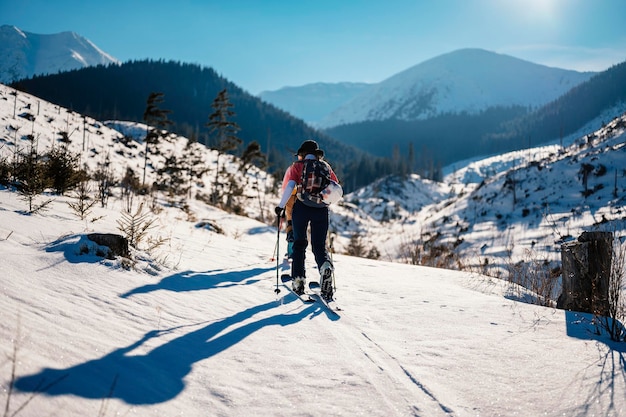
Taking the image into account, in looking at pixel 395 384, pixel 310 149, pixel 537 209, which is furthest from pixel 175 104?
pixel 395 384

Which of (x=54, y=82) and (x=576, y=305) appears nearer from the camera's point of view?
(x=576, y=305)

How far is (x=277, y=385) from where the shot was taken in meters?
2.16

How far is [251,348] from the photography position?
8.74 feet

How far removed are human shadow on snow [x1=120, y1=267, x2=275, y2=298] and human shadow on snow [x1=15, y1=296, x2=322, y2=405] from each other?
0.89 metres

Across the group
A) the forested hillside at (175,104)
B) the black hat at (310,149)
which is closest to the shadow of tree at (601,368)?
the black hat at (310,149)

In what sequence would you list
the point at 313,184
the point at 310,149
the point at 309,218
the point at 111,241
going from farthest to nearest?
the point at 310,149, the point at 309,218, the point at 313,184, the point at 111,241

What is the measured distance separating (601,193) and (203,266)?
16.5 meters

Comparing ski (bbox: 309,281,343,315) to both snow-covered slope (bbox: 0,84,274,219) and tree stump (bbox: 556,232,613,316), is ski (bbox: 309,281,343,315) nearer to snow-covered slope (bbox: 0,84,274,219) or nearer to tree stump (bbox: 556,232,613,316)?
tree stump (bbox: 556,232,613,316)

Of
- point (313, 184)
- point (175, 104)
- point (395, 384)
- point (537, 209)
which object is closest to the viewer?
point (395, 384)

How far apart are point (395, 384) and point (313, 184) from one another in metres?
2.73

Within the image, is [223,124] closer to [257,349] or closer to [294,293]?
[294,293]

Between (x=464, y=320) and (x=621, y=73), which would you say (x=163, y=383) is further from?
(x=621, y=73)

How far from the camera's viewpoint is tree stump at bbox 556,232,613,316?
3760 millimetres

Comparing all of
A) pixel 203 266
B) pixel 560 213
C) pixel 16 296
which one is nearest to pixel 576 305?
pixel 203 266
